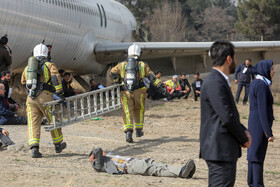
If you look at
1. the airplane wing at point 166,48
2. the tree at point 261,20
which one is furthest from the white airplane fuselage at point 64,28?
the tree at point 261,20

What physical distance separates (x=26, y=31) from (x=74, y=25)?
370 centimetres

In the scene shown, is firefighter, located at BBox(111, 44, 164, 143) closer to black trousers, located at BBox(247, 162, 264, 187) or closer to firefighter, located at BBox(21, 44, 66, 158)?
firefighter, located at BBox(21, 44, 66, 158)

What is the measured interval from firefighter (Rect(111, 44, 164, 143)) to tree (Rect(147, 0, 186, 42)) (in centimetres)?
4525

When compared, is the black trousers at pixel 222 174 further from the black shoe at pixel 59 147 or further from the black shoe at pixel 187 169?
the black shoe at pixel 59 147

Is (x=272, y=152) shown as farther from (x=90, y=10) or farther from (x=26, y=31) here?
(x=90, y=10)

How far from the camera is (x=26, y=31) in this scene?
13719mm

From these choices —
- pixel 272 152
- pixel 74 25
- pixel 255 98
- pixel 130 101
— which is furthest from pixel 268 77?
pixel 74 25

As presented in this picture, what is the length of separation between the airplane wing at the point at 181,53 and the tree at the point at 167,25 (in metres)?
33.9

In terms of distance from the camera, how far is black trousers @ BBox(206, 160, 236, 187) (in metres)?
4.67

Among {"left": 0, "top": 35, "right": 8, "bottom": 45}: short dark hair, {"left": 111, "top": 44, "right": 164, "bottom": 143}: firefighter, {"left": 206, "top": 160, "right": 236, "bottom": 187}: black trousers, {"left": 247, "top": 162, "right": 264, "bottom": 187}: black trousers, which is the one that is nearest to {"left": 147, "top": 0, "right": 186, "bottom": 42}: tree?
{"left": 0, "top": 35, "right": 8, "bottom": 45}: short dark hair

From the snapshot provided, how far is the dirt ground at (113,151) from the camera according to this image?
6594 mm

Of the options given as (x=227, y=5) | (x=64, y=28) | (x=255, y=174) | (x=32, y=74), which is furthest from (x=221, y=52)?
(x=227, y=5)

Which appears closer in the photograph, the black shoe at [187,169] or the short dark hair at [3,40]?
the black shoe at [187,169]

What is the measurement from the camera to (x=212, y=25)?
2581 inches
